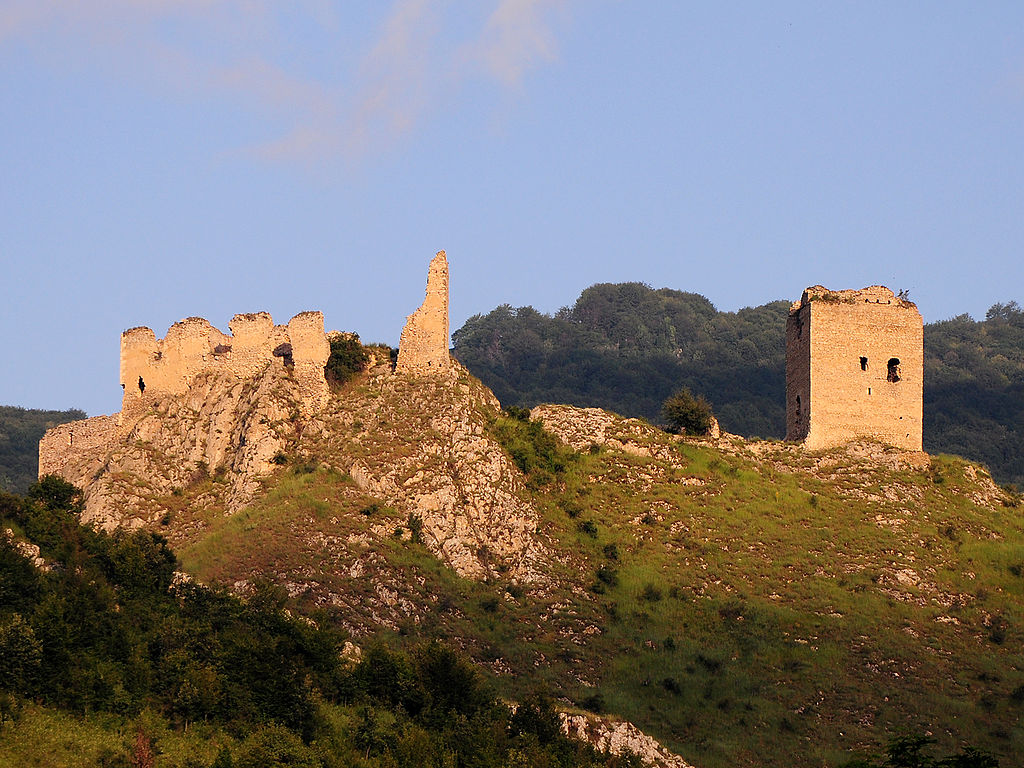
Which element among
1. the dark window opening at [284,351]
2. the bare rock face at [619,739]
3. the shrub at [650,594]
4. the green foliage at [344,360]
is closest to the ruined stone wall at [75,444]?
the dark window opening at [284,351]

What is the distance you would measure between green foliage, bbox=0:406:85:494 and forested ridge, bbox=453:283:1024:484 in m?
28.2

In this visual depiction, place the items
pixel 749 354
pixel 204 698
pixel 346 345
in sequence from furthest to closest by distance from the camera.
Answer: pixel 749 354, pixel 346 345, pixel 204 698

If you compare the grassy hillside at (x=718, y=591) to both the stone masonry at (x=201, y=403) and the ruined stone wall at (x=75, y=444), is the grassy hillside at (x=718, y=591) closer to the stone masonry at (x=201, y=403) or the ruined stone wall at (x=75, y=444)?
the stone masonry at (x=201, y=403)

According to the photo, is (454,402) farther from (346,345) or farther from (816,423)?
(816,423)

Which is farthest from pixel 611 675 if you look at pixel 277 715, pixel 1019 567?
pixel 1019 567

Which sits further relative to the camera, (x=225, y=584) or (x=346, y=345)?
(x=346, y=345)

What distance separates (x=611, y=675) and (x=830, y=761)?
666 cm

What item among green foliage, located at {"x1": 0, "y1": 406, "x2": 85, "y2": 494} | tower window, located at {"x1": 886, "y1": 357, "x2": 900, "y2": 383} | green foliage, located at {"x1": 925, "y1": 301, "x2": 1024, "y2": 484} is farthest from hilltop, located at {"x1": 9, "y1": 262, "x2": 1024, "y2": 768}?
green foliage, located at {"x1": 925, "y1": 301, "x2": 1024, "y2": 484}

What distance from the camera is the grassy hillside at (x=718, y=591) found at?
48250 millimetres

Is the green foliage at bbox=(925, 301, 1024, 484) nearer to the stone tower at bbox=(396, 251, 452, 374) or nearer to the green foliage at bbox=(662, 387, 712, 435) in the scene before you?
the green foliage at bbox=(662, 387, 712, 435)

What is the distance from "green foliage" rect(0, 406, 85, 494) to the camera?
94.2m

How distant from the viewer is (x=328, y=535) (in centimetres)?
5262

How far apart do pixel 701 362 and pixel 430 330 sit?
222ft

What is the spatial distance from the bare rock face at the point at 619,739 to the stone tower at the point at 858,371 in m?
19.0
